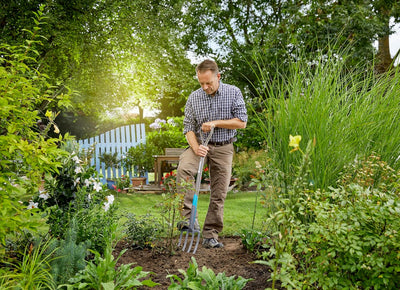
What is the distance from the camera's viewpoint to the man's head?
3.43 m

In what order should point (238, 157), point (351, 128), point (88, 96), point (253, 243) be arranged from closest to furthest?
point (351, 128), point (253, 243), point (238, 157), point (88, 96)

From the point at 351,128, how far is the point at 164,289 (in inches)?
61.4

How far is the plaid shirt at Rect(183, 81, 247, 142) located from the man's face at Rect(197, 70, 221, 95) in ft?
0.22

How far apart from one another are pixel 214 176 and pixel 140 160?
6.14 m

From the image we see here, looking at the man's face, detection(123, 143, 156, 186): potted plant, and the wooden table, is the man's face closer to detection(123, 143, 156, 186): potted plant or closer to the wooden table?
the wooden table

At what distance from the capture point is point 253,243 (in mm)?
3029

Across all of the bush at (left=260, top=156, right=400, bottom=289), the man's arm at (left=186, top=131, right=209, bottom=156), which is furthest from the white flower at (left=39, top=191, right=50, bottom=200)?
the bush at (left=260, top=156, right=400, bottom=289)

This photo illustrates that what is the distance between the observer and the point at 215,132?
3.60 meters

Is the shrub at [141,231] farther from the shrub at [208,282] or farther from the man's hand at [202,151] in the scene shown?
the shrub at [208,282]

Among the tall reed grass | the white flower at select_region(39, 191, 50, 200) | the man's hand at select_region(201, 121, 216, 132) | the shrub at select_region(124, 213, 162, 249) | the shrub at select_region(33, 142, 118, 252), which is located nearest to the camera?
the tall reed grass

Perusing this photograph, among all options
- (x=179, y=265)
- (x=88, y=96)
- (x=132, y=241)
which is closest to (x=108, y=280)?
(x=179, y=265)

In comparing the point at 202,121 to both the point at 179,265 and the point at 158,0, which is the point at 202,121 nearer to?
the point at 179,265

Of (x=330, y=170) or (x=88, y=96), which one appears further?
(x=88, y=96)

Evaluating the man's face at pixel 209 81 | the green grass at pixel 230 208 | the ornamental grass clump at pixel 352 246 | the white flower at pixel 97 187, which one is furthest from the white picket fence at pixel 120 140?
the ornamental grass clump at pixel 352 246
